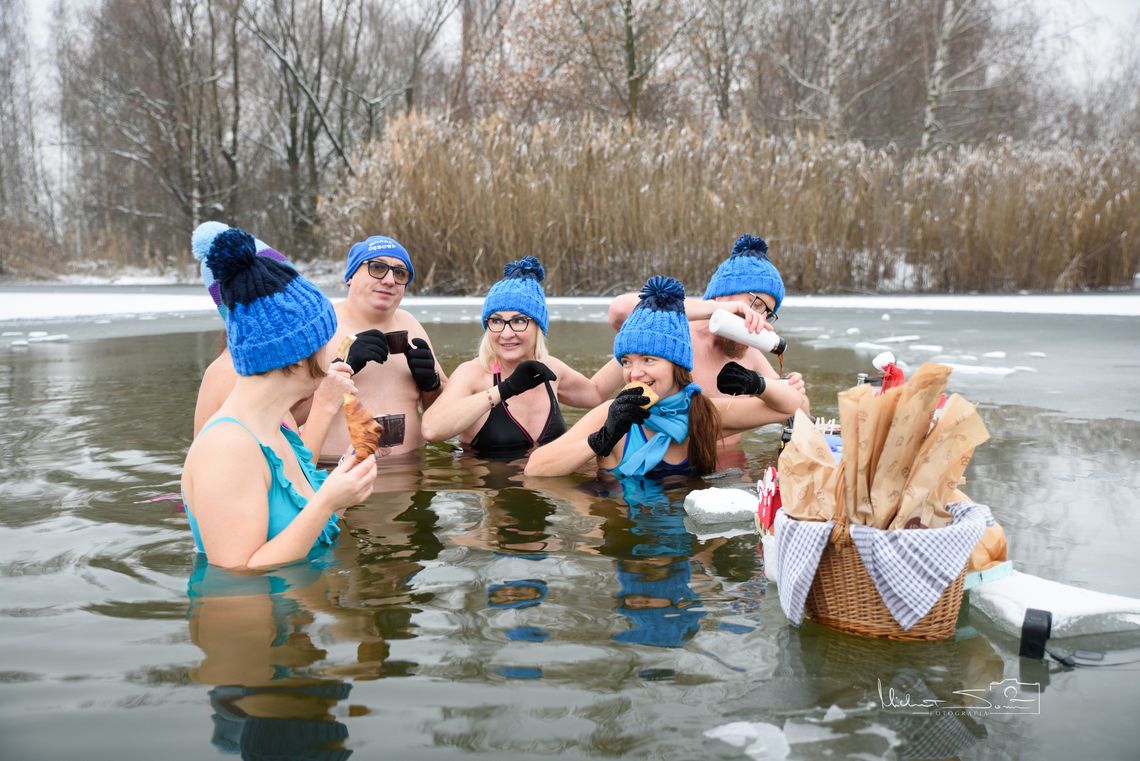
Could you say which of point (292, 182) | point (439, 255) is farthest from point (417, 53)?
point (439, 255)

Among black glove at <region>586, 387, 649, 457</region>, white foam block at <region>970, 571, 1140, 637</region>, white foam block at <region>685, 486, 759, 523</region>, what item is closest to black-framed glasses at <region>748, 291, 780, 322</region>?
black glove at <region>586, 387, 649, 457</region>

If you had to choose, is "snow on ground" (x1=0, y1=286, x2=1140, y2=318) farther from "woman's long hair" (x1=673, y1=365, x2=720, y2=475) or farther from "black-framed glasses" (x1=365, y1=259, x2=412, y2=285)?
"woman's long hair" (x1=673, y1=365, x2=720, y2=475)

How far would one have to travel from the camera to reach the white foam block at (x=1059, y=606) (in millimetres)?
2316

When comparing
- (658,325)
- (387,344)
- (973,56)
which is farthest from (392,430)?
(973,56)

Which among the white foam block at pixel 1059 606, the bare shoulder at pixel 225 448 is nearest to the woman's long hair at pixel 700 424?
the white foam block at pixel 1059 606

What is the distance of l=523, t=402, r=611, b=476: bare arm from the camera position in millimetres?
4133

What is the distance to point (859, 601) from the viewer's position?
230 centimetres

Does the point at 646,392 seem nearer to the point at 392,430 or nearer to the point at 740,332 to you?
the point at 740,332

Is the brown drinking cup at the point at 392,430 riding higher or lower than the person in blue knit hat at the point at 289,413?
lower

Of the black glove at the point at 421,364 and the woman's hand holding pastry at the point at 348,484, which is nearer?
the woman's hand holding pastry at the point at 348,484

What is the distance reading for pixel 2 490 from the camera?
13.1 feet

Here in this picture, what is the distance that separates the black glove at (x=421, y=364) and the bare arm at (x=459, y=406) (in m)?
0.11

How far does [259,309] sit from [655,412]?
6.91ft

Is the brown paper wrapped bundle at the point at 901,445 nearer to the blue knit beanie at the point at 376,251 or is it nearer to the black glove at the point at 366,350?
the black glove at the point at 366,350
